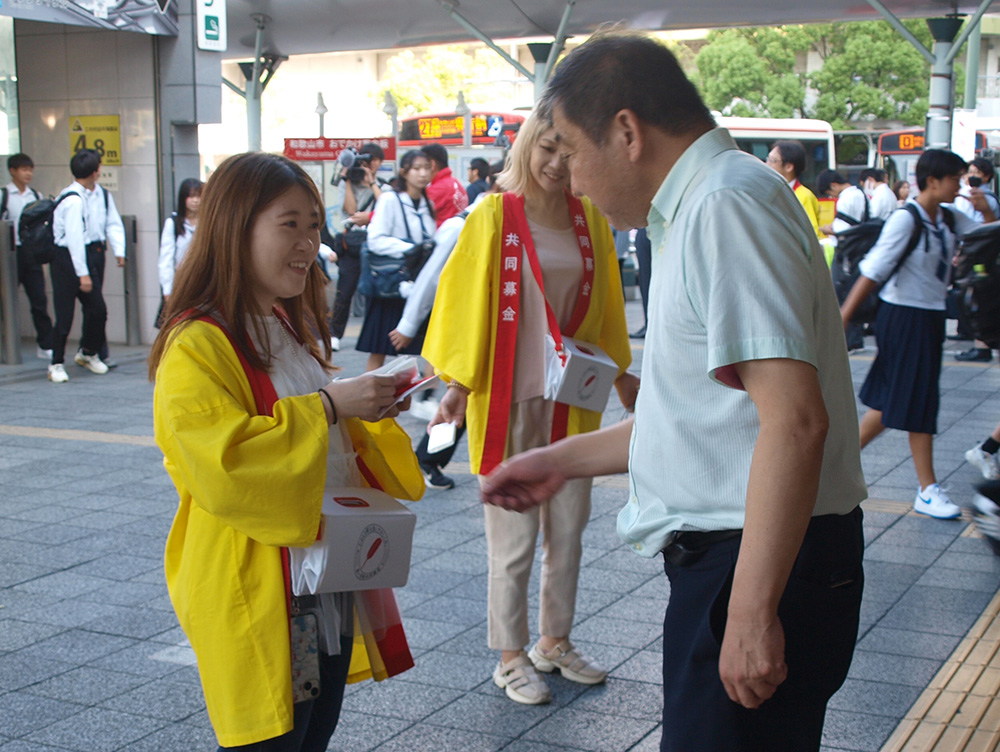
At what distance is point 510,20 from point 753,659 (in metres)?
16.5

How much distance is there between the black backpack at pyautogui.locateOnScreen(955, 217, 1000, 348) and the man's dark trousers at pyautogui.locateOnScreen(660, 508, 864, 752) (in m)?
1.91

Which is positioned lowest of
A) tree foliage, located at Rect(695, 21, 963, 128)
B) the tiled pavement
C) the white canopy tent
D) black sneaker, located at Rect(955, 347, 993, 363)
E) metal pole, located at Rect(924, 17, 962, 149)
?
the tiled pavement

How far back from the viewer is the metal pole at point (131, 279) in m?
11.2

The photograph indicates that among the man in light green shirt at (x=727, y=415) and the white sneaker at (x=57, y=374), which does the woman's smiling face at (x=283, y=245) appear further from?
the white sneaker at (x=57, y=374)

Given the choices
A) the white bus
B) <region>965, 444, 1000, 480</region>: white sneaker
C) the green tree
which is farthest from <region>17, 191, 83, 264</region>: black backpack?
the green tree

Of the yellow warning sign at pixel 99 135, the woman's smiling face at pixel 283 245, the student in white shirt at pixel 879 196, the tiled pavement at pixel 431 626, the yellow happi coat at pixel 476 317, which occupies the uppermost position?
the yellow warning sign at pixel 99 135

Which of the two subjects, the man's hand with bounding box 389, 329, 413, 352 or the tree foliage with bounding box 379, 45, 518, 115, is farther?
the tree foliage with bounding box 379, 45, 518, 115

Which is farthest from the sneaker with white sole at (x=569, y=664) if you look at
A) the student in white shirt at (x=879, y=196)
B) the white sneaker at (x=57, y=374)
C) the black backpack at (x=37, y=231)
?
the student in white shirt at (x=879, y=196)

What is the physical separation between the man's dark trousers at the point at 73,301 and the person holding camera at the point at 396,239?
11.9 feet

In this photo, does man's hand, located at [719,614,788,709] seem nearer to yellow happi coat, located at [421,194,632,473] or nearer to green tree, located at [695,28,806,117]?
yellow happi coat, located at [421,194,632,473]

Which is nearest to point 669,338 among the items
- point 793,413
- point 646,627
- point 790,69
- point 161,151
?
point 793,413

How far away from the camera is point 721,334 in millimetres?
1554

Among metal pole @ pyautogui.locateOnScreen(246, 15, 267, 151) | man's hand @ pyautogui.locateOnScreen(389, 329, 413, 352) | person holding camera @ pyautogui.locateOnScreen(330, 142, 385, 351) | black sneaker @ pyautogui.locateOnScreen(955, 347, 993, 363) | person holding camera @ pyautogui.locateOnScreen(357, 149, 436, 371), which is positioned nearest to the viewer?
man's hand @ pyautogui.locateOnScreen(389, 329, 413, 352)

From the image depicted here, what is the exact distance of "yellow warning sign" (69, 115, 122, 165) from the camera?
11.4m
